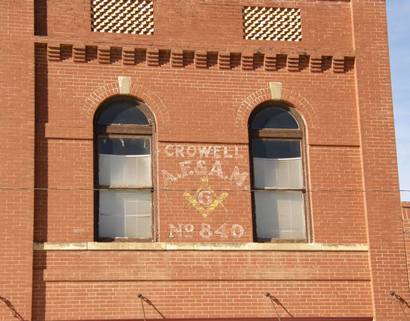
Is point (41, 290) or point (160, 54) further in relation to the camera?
point (160, 54)

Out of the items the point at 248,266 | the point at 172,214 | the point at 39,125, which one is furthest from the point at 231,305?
the point at 39,125

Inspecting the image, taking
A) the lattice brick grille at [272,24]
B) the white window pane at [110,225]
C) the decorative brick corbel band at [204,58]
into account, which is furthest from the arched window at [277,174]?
the white window pane at [110,225]

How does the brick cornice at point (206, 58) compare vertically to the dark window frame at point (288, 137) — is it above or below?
above

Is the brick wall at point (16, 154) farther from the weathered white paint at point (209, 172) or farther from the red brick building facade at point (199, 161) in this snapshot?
the weathered white paint at point (209, 172)

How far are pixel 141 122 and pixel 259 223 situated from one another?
266 cm

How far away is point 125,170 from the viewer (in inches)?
620

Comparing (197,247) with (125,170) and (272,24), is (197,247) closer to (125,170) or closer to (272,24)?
(125,170)

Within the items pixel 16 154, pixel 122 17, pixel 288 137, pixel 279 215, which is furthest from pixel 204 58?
pixel 16 154

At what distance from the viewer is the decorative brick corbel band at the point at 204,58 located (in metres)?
15.9

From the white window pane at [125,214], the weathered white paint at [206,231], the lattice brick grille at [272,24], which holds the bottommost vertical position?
the weathered white paint at [206,231]

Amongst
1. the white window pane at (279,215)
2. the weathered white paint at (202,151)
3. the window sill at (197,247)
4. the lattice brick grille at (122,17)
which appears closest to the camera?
the window sill at (197,247)

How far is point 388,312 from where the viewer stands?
1557 cm

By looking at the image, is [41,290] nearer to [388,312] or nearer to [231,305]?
[231,305]

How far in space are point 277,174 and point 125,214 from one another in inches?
109
